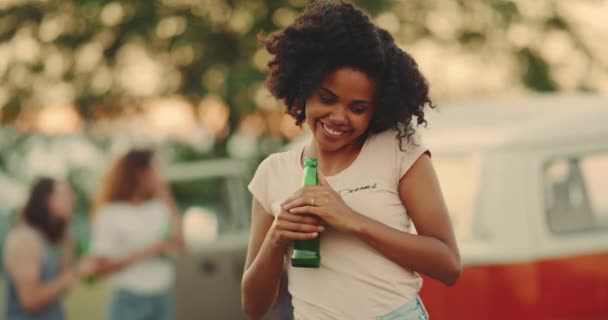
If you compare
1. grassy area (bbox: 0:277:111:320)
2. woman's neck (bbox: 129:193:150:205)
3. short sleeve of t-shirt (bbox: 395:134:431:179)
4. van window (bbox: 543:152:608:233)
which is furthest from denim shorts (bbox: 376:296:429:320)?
grassy area (bbox: 0:277:111:320)

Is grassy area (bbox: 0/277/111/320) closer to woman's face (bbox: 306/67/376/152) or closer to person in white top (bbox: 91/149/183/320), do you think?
person in white top (bbox: 91/149/183/320)

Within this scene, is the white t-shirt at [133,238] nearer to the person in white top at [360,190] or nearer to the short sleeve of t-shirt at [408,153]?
the person in white top at [360,190]

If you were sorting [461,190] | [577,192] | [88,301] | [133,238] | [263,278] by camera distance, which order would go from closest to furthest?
[263,278] → [577,192] → [461,190] → [133,238] → [88,301]

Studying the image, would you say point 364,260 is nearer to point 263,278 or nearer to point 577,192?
point 263,278

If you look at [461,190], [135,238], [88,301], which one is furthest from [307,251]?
[88,301]

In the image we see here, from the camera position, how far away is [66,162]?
11.8 meters

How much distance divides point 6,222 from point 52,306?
20.4 feet

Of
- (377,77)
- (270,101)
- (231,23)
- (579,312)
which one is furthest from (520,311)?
(231,23)

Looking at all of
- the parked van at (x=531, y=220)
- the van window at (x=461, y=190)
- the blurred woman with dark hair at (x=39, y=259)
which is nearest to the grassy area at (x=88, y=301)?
the blurred woman with dark hair at (x=39, y=259)

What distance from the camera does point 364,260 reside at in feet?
9.18

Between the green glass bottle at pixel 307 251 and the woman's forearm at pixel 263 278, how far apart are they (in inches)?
2.2

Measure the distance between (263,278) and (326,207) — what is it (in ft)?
1.03

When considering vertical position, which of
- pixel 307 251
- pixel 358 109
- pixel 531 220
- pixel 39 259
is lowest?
pixel 39 259

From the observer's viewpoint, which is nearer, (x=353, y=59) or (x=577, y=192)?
(x=353, y=59)
